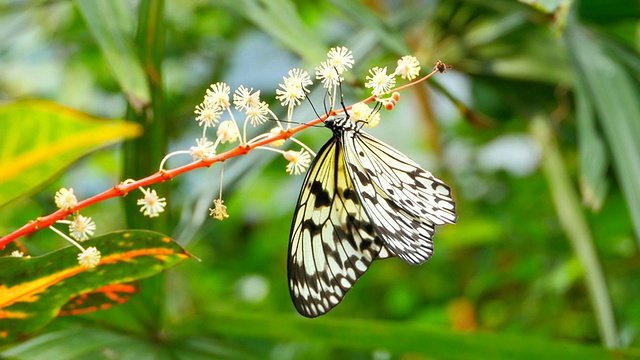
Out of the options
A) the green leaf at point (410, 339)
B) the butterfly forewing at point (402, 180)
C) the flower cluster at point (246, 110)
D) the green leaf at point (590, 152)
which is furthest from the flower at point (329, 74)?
the green leaf at point (590, 152)

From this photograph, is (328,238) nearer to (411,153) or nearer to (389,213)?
(389,213)

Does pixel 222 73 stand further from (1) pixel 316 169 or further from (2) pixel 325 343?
(1) pixel 316 169

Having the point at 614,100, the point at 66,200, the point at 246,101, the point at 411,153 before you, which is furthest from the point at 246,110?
the point at 411,153

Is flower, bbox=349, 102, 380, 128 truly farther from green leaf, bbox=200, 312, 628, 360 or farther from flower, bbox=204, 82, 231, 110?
green leaf, bbox=200, 312, 628, 360

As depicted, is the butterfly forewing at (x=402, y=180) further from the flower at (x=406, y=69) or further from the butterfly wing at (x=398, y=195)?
the flower at (x=406, y=69)

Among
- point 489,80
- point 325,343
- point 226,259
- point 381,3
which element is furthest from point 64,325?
point 381,3
